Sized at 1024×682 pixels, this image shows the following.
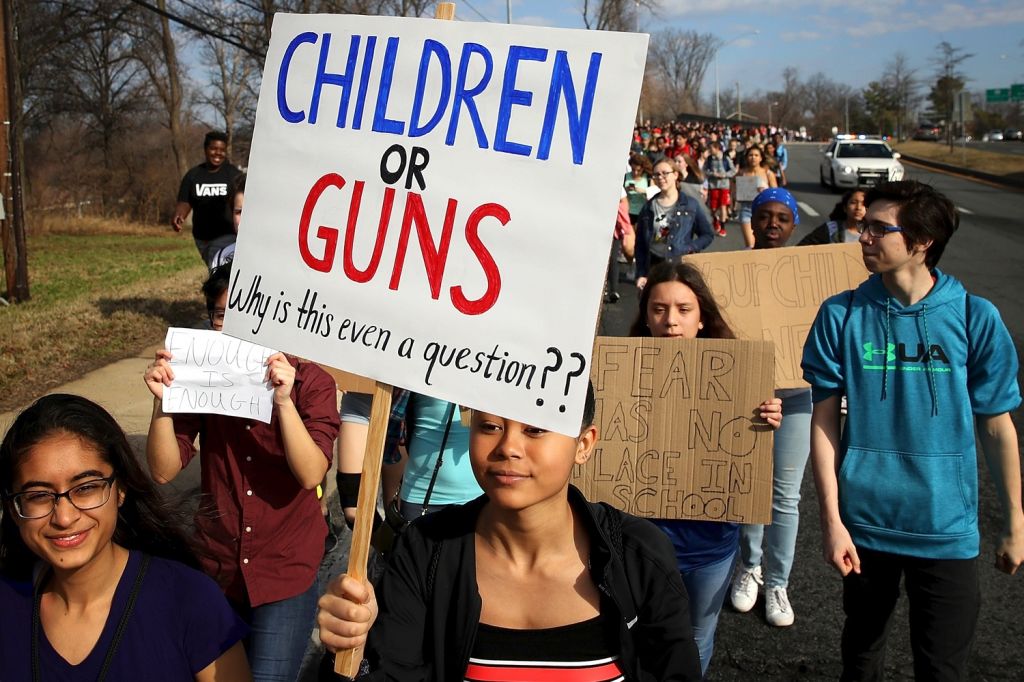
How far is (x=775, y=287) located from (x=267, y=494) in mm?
2529

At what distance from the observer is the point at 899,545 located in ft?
9.38

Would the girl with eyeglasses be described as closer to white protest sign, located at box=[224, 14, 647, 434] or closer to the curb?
white protest sign, located at box=[224, 14, 647, 434]

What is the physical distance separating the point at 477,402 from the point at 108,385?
7072mm

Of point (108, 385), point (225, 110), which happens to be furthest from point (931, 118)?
point (108, 385)

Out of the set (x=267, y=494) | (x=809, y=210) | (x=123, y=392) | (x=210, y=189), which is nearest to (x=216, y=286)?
(x=267, y=494)

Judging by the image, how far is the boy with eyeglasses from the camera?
281 cm

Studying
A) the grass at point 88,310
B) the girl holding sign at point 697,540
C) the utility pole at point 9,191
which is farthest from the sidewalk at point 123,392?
the girl holding sign at point 697,540

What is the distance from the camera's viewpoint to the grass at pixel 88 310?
28.1ft

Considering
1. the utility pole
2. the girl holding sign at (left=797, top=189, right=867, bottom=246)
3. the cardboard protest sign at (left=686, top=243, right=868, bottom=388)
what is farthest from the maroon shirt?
the utility pole

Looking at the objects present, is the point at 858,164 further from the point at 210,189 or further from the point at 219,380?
the point at 219,380

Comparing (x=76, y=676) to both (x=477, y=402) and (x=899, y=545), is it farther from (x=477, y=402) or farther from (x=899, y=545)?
(x=899, y=545)

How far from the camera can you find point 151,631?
2170mm

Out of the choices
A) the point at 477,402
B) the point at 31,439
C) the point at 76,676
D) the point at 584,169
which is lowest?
the point at 76,676

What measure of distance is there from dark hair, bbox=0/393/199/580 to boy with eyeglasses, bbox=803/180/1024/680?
1.89 m
